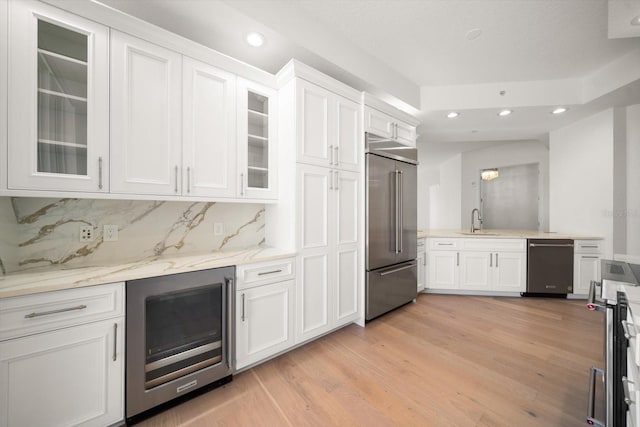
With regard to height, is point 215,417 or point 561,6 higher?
point 561,6

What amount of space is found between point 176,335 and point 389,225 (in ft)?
7.32

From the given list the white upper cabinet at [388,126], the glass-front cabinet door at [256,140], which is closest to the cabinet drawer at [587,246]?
the white upper cabinet at [388,126]

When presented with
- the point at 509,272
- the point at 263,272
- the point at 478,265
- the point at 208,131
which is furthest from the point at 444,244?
the point at 208,131

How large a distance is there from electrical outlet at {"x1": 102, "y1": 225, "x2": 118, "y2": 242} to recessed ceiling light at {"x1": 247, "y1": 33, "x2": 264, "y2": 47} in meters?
1.79

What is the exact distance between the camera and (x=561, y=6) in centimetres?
195

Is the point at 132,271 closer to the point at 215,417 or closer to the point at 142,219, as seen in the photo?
the point at 142,219

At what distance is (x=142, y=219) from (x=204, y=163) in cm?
65

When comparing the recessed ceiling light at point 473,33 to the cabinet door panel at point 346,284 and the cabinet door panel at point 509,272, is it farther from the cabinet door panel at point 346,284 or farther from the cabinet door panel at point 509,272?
the cabinet door panel at point 509,272

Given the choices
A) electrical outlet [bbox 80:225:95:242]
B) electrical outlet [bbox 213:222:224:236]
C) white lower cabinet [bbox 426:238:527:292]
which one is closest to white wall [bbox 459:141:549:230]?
white lower cabinet [bbox 426:238:527:292]

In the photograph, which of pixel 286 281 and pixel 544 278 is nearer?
pixel 286 281

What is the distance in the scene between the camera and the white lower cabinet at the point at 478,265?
11.5 feet

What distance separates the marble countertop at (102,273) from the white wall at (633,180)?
4.59 metres

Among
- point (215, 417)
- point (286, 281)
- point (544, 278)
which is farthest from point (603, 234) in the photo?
point (215, 417)

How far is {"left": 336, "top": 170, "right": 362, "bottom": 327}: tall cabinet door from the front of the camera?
2.38 m
